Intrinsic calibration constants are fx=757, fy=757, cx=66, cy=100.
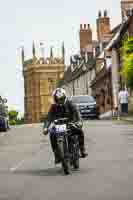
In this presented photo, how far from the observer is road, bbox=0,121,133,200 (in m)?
12.2

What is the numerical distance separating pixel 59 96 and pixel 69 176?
183 cm

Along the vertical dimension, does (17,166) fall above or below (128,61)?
below

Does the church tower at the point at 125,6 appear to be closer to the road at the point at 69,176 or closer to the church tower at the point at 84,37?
the church tower at the point at 84,37

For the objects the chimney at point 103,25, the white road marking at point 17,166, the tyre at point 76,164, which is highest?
the chimney at point 103,25

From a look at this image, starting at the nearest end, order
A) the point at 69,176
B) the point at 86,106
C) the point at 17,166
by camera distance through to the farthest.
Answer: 1. the point at 69,176
2. the point at 17,166
3. the point at 86,106

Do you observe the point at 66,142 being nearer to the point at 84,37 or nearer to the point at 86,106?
the point at 86,106

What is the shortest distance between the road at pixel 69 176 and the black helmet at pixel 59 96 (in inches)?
60.0

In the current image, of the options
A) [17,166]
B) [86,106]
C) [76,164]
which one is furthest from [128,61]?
[76,164]

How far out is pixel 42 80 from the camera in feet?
582

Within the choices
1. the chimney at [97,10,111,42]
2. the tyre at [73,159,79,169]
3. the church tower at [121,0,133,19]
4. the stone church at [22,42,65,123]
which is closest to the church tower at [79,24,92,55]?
the chimney at [97,10,111,42]

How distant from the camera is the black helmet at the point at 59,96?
630 inches

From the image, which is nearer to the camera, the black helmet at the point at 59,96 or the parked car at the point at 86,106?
the black helmet at the point at 59,96

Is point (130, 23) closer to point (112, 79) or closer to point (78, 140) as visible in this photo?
point (112, 79)

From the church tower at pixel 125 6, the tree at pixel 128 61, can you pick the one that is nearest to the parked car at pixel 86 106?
the tree at pixel 128 61
